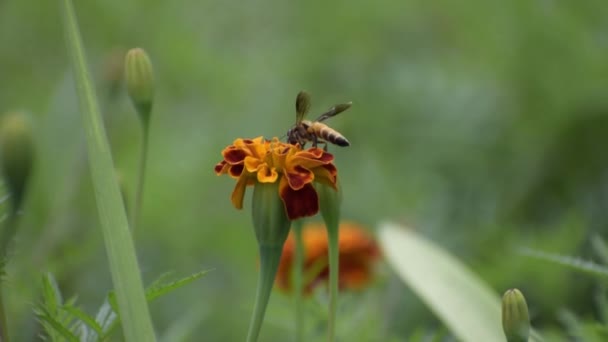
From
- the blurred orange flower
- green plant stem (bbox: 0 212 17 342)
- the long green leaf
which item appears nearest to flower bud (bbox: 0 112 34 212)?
green plant stem (bbox: 0 212 17 342)

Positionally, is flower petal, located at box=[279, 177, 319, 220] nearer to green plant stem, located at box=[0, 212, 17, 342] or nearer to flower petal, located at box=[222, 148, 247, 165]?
flower petal, located at box=[222, 148, 247, 165]

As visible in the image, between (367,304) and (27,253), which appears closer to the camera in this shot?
(367,304)

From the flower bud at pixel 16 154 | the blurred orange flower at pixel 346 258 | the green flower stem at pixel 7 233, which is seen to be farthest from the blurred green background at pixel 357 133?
the green flower stem at pixel 7 233

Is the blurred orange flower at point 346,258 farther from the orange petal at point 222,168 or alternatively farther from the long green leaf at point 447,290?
the orange petal at point 222,168

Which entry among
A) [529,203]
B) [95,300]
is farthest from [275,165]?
[529,203]

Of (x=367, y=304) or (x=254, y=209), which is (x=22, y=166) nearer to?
(x=254, y=209)
